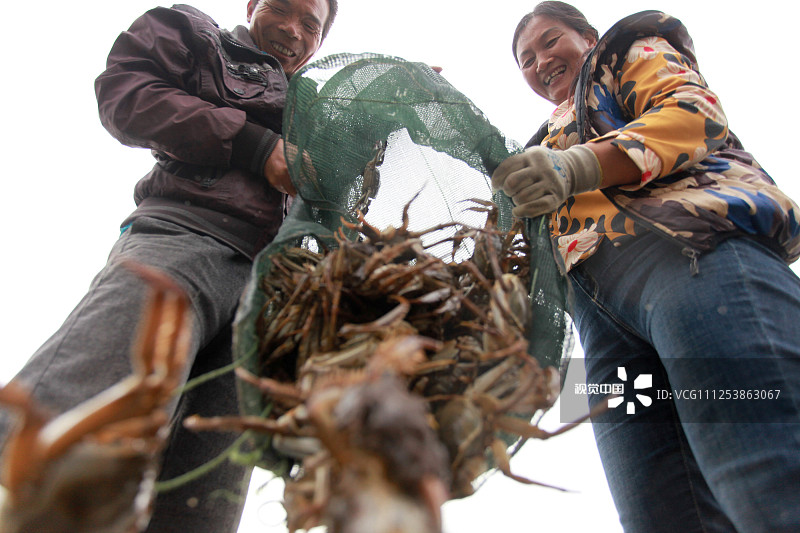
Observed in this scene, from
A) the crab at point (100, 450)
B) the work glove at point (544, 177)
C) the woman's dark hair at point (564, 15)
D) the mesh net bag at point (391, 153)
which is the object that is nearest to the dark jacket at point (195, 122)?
the mesh net bag at point (391, 153)

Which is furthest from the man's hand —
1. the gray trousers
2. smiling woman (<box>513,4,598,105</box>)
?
smiling woman (<box>513,4,598,105</box>)

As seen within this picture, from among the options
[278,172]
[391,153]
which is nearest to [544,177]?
[391,153]

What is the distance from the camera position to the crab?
0.37m

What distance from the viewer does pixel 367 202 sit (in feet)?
3.45

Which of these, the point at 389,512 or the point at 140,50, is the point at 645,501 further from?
the point at 140,50

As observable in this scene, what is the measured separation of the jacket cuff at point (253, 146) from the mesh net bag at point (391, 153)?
0.41ft

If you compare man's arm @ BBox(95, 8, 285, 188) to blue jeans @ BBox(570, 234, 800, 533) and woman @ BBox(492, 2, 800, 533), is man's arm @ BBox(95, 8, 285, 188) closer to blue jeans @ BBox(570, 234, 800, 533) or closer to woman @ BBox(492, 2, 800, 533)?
woman @ BBox(492, 2, 800, 533)

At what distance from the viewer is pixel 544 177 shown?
36.3 inches

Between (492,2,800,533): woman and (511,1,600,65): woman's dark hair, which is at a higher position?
(511,1,600,65): woman's dark hair

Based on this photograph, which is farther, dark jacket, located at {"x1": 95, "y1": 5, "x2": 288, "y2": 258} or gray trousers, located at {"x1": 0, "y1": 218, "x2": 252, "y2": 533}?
dark jacket, located at {"x1": 95, "y1": 5, "x2": 288, "y2": 258}

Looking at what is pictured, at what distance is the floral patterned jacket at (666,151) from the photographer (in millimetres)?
919

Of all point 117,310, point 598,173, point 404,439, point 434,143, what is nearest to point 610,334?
point 598,173

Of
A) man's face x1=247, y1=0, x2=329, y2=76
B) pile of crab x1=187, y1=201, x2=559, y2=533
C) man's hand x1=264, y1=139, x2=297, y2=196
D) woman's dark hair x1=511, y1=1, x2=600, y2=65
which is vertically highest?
woman's dark hair x1=511, y1=1, x2=600, y2=65

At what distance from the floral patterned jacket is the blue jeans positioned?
0.16 feet
